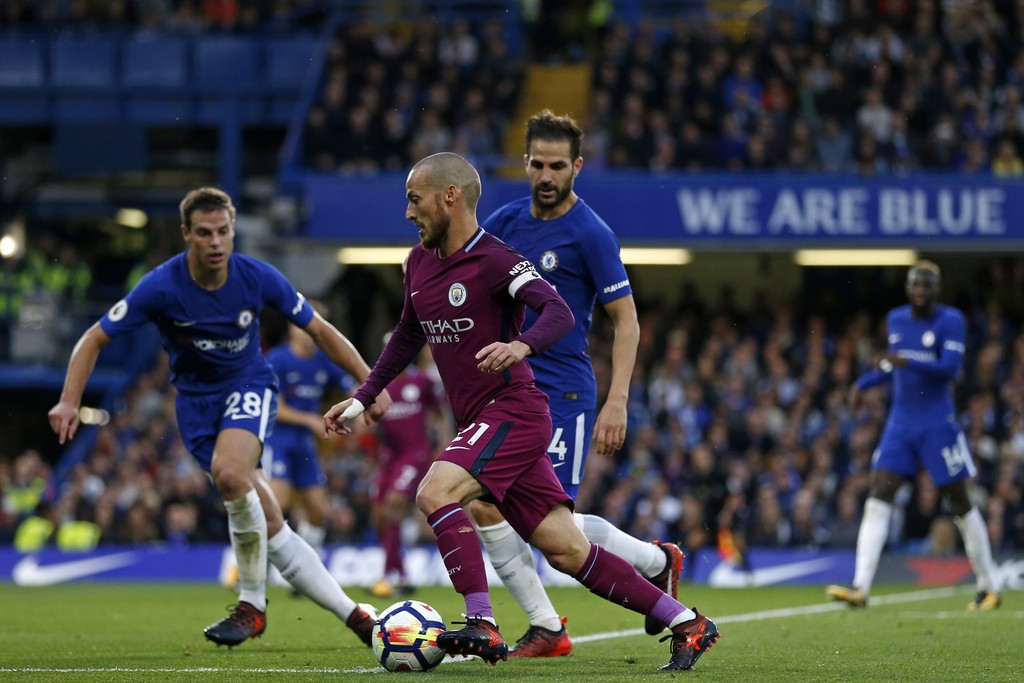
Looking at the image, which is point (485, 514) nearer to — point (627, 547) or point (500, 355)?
point (627, 547)

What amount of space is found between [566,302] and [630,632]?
2554 millimetres

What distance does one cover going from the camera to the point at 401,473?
14.0 meters

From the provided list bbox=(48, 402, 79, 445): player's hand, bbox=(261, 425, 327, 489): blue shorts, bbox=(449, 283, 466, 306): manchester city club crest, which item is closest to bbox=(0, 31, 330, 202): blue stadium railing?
bbox=(261, 425, 327, 489): blue shorts

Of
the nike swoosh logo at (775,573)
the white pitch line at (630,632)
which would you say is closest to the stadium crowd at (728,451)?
the nike swoosh logo at (775,573)

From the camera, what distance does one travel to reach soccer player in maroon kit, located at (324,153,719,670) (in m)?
6.41

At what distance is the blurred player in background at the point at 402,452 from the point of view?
45.5ft

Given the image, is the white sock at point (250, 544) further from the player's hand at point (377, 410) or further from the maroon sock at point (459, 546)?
the maroon sock at point (459, 546)

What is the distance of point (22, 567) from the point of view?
57.3ft

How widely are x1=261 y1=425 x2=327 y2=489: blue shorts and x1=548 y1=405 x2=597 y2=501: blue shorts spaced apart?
635 centimetres

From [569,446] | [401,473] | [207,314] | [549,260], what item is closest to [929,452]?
[401,473]

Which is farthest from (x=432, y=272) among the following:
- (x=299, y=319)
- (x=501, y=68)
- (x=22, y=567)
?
(x=501, y=68)

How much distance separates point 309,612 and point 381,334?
1215cm

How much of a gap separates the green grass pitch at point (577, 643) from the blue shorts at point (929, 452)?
96 centimetres

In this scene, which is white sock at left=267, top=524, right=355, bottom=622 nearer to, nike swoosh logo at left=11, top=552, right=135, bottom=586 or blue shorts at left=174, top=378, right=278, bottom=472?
blue shorts at left=174, top=378, right=278, bottom=472
